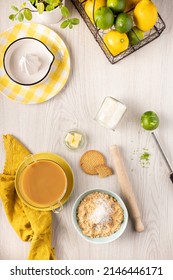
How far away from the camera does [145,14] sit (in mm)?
1233

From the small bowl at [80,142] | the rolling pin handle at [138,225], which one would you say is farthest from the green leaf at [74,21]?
the rolling pin handle at [138,225]

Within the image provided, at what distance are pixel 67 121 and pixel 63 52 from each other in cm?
22

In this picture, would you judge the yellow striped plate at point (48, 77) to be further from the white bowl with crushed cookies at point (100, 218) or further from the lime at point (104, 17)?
the white bowl with crushed cookies at point (100, 218)

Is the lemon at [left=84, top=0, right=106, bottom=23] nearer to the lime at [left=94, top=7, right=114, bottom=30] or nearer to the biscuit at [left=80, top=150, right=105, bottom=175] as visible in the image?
the lime at [left=94, top=7, right=114, bottom=30]

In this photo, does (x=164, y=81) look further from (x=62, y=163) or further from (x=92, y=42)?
(x=62, y=163)

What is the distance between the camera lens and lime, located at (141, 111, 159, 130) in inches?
50.9

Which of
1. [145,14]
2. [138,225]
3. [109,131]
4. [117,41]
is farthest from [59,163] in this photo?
[145,14]

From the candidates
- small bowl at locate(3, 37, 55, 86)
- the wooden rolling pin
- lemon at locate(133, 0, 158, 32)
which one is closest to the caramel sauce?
the wooden rolling pin

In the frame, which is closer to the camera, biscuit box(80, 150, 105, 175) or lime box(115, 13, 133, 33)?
lime box(115, 13, 133, 33)

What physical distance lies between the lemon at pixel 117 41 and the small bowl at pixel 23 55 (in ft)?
0.63

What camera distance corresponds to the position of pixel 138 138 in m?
1.36

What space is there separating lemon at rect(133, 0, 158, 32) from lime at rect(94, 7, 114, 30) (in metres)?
0.08

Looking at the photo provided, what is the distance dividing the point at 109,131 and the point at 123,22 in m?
0.34

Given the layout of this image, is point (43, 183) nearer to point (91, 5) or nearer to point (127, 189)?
point (127, 189)
